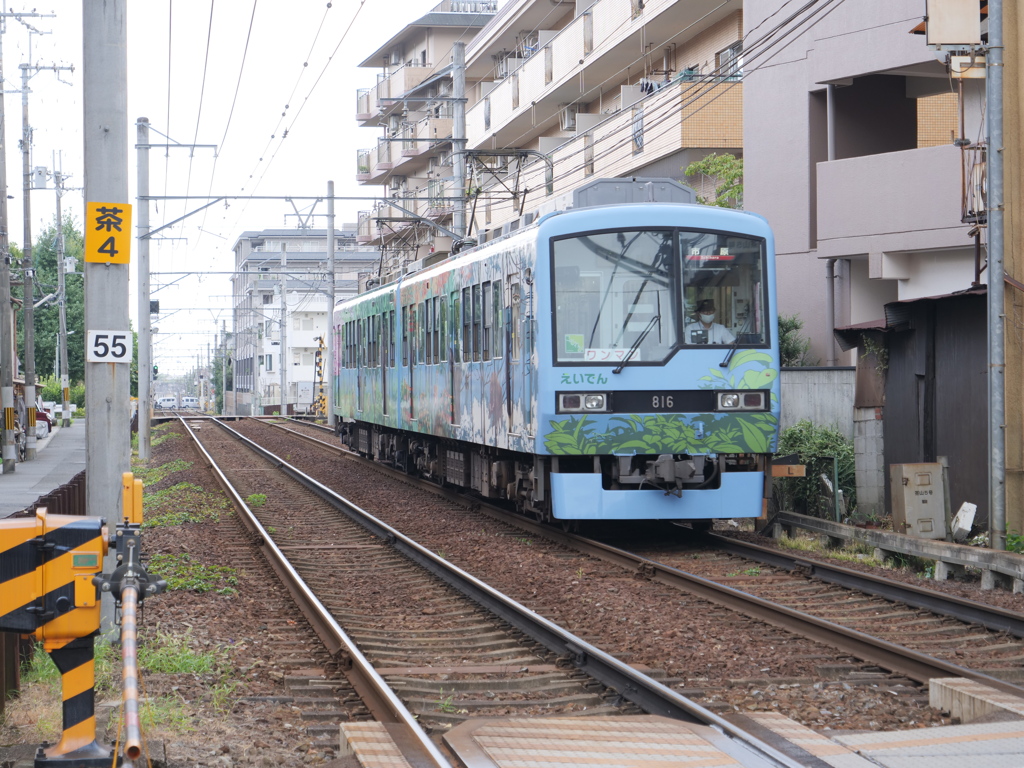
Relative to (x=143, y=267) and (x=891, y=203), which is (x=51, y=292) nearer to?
(x=143, y=267)

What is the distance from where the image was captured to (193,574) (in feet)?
35.3

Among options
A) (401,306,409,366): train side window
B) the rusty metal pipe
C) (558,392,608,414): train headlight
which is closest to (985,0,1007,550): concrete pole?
(558,392,608,414): train headlight

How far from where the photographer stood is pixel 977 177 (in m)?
13.6

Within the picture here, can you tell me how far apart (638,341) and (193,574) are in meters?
4.53

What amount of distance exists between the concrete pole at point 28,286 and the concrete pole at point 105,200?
70.4 feet

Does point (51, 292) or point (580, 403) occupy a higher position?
point (51, 292)

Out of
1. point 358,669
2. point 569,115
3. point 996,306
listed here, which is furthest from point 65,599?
point 569,115

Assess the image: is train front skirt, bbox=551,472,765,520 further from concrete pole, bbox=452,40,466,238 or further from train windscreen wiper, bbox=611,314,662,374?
concrete pole, bbox=452,40,466,238

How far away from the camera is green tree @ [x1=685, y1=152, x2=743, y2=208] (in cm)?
2195

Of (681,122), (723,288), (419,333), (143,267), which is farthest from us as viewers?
(143,267)

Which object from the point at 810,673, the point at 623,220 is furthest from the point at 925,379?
the point at 810,673

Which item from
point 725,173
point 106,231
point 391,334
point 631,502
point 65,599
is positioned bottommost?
point 631,502

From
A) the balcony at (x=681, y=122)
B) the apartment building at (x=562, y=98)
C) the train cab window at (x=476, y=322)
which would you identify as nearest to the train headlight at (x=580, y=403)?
the apartment building at (x=562, y=98)

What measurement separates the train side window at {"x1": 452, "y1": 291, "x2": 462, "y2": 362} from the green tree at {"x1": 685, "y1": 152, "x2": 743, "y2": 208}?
24.5 ft
